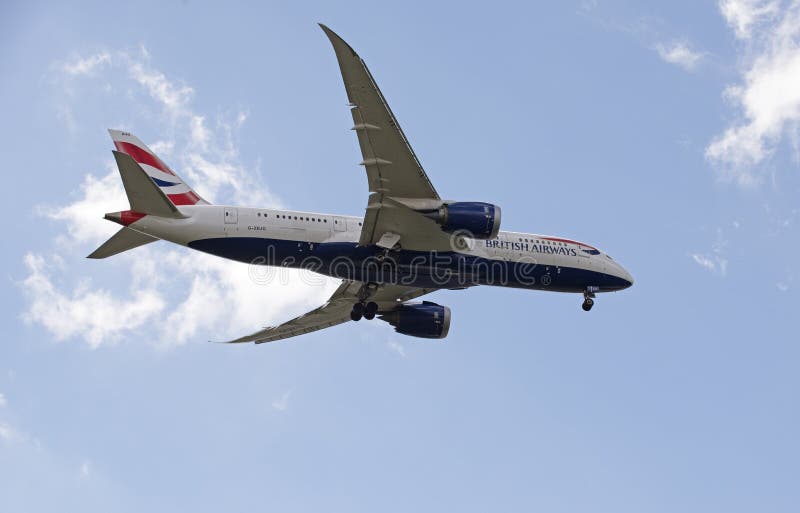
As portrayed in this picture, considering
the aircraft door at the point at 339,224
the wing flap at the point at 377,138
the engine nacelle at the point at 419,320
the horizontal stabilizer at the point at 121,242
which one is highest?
the wing flap at the point at 377,138

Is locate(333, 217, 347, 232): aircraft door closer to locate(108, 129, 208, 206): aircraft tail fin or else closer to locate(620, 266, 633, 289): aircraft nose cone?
locate(108, 129, 208, 206): aircraft tail fin

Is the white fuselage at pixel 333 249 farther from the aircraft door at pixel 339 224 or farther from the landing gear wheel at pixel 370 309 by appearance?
the landing gear wheel at pixel 370 309

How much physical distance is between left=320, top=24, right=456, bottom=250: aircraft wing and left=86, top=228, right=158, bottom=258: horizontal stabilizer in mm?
8061

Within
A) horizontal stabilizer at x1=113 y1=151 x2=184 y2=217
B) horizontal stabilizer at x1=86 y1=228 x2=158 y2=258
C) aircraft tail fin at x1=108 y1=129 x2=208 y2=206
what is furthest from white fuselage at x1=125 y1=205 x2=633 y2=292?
aircraft tail fin at x1=108 y1=129 x2=208 y2=206

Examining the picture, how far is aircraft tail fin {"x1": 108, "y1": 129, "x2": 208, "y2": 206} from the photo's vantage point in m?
36.2

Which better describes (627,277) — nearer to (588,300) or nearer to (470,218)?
(588,300)

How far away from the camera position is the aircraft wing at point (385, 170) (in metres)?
29.0

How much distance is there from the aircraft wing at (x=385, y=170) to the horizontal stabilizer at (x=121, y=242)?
806 cm

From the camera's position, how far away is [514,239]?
39125 millimetres

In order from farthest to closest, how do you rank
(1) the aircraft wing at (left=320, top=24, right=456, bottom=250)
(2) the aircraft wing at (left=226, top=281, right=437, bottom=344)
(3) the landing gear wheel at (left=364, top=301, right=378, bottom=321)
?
(2) the aircraft wing at (left=226, top=281, right=437, bottom=344)
(3) the landing gear wheel at (left=364, top=301, right=378, bottom=321)
(1) the aircraft wing at (left=320, top=24, right=456, bottom=250)

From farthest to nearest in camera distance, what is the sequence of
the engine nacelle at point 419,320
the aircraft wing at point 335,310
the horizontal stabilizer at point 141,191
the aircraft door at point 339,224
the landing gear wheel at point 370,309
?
the engine nacelle at point 419,320
the aircraft wing at point 335,310
the landing gear wheel at point 370,309
the aircraft door at point 339,224
the horizontal stabilizer at point 141,191

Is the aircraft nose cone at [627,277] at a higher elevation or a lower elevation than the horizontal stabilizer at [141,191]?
higher

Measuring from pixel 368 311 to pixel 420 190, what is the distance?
360 inches

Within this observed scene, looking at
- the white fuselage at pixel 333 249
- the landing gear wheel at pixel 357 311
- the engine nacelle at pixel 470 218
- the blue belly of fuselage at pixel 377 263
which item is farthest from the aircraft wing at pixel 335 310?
the engine nacelle at pixel 470 218
